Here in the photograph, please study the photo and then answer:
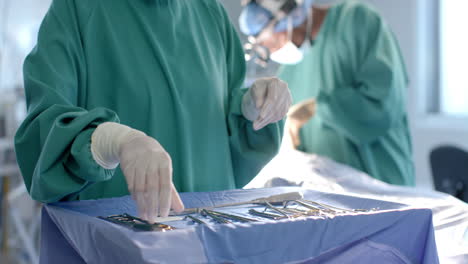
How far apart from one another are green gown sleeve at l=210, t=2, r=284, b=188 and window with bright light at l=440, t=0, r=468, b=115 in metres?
3.39

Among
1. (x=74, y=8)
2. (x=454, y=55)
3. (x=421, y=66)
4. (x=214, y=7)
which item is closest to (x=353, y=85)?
(x=214, y=7)

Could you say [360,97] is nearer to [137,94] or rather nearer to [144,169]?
[137,94]

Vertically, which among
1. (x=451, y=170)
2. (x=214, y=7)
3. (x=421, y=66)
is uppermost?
(x=214, y=7)

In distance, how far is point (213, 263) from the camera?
73cm

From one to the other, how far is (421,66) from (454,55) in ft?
0.92

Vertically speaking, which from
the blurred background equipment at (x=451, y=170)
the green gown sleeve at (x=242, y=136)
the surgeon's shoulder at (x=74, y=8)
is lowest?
the blurred background equipment at (x=451, y=170)

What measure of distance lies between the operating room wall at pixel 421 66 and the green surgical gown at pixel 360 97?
1.88 m

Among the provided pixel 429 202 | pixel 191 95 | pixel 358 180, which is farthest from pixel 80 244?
A: pixel 358 180

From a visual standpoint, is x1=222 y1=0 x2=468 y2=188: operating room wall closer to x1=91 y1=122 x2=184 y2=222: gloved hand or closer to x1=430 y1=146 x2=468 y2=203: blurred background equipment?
x1=430 y1=146 x2=468 y2=203: blurred background equipment

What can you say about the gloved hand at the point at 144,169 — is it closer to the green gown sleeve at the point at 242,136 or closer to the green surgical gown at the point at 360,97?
the green gown sleeve at the point at 242,136

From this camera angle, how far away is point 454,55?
4.30 meters

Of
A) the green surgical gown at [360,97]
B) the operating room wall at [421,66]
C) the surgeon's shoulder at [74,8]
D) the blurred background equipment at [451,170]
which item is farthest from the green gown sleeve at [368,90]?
the operating room wall at [421,66]

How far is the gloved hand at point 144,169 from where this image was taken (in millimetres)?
800

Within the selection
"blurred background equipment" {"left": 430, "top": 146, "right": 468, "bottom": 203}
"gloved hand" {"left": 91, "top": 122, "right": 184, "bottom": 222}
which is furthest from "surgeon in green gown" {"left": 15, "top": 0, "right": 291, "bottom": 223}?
"blurred background equipment" {"left": 430, "top": 146, "right": 468, "bottom": 203}
